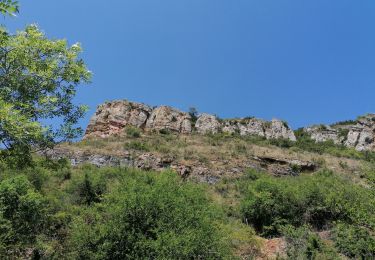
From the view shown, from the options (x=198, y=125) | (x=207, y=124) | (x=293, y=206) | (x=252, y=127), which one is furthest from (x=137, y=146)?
(x=252, y=127)

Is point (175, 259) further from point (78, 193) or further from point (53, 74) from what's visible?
point (78, 193)

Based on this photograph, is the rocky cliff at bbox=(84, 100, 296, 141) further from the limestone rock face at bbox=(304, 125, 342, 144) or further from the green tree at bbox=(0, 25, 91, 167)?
the green tree at bbox=(0, 25, 91, 167)

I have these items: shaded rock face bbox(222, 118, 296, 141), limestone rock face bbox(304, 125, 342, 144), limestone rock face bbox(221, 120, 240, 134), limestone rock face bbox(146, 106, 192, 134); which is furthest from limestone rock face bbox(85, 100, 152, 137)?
limestone rock face bbox(304, 125, 342, 144)

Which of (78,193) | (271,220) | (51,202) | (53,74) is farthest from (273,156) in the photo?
(53,74)

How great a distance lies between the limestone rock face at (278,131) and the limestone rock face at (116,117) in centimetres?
2324

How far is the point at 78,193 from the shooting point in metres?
33.3

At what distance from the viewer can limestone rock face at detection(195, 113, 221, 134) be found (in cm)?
7027

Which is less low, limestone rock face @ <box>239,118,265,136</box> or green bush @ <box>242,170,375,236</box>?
limestone rock face @ <box>239,118,265,136</box>

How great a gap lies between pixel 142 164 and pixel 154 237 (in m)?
26.3

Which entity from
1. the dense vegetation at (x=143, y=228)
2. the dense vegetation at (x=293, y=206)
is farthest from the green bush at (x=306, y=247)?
the dense vegetation at (x=293, y=206)

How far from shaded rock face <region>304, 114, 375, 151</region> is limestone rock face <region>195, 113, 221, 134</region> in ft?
72.5

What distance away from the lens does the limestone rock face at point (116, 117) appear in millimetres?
65625

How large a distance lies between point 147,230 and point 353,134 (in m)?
65.9

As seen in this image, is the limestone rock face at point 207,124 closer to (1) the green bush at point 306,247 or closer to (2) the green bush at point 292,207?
(2) the green bush at point 292,207
